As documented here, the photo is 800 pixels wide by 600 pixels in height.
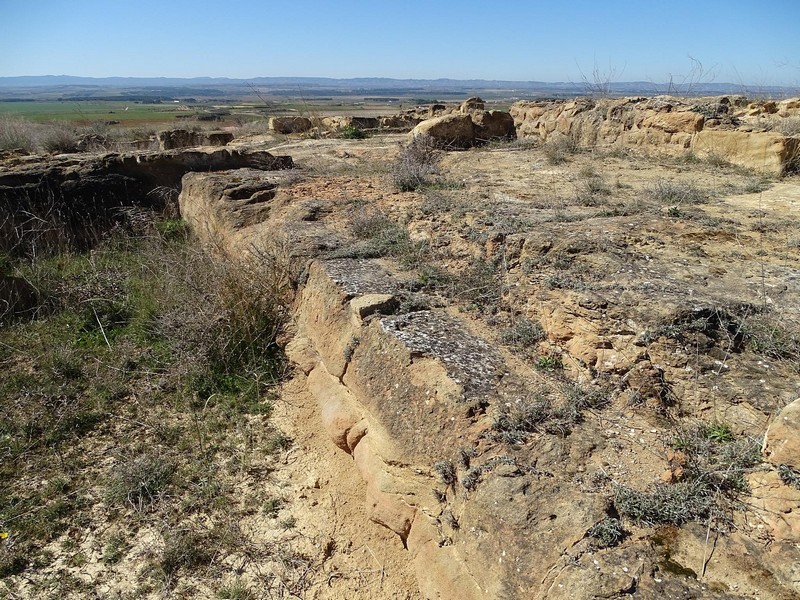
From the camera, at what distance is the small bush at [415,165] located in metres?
6.93

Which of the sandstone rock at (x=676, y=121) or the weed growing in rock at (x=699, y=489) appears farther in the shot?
the sandstone rock at (x=676, y=121)

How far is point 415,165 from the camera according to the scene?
24.6 feet

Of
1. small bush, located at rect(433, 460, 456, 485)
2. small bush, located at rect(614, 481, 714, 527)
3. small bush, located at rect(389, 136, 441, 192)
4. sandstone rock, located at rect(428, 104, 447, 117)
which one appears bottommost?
small bush, located at rect(433, 460, 456, 485)

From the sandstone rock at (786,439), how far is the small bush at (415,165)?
16.7 ft

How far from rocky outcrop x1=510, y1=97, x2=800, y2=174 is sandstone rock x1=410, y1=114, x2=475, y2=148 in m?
1.76

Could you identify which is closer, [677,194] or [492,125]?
[677,194]

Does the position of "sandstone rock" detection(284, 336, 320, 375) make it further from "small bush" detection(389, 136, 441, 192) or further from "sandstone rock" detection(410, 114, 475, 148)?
"sandstone rock" detection(410, 114, 475, 148)

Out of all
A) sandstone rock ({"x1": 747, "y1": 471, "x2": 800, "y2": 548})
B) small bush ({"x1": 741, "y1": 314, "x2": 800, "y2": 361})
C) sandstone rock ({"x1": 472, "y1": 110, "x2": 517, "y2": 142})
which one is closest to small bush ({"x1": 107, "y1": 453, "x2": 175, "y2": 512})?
sandstone rock ({"x1": 747, "y1": 471, "x2": 800, "y2": 548})

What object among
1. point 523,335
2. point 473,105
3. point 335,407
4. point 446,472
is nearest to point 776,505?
point 446,472

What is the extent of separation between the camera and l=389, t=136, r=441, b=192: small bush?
6.93 m

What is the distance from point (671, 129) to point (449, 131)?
385 cm

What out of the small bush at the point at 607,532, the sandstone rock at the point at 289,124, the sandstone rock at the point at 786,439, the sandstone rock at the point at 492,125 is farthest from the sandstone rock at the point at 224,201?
the sandstone rock at the point at 289,124

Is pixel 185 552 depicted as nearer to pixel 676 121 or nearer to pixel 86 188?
pixel 86 188

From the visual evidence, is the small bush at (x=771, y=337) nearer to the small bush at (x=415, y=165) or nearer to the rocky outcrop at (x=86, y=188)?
the small bush at (x=415, y=165)
